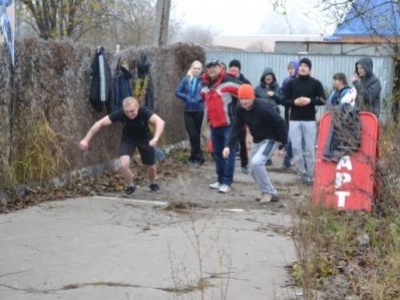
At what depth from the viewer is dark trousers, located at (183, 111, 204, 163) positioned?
14570 mm

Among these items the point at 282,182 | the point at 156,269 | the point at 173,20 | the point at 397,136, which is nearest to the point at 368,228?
the point at 397,136

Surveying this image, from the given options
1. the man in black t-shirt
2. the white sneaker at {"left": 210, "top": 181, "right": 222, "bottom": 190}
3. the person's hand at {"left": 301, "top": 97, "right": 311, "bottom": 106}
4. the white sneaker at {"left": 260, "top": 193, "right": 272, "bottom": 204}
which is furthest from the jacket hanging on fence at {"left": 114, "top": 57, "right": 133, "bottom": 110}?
the white sneaker at {"left": 260, "top": 193, "right": 272, "bottom": 204}

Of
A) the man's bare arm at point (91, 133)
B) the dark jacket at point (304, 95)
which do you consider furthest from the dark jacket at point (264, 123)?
the man's bare arm at point (91, 133)

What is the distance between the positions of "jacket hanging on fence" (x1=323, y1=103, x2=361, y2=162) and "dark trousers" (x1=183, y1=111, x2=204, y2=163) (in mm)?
5165

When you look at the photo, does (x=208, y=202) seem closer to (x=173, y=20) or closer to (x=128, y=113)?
(x=128, y=113)

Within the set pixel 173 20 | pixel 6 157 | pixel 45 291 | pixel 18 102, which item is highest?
pixel 173 20

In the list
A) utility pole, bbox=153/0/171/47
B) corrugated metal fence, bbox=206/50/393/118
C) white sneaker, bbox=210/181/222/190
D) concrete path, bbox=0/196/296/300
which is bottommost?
concrete path, bbox=0/196/296/300

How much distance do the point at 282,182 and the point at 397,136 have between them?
4613 mm

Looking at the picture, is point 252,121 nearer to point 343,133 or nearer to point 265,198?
point 265,198

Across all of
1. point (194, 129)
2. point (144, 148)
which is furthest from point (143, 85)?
point (144, 148)

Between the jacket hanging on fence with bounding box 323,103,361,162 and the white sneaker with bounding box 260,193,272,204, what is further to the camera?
the white sneaker with bounding box 260,193,272,204

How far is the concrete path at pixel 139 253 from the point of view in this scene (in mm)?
6164

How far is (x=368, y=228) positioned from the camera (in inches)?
300

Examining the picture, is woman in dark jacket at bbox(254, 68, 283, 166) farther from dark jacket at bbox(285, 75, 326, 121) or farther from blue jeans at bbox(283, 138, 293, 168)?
dark jacket at bbox(285, 75, 326, 121)
